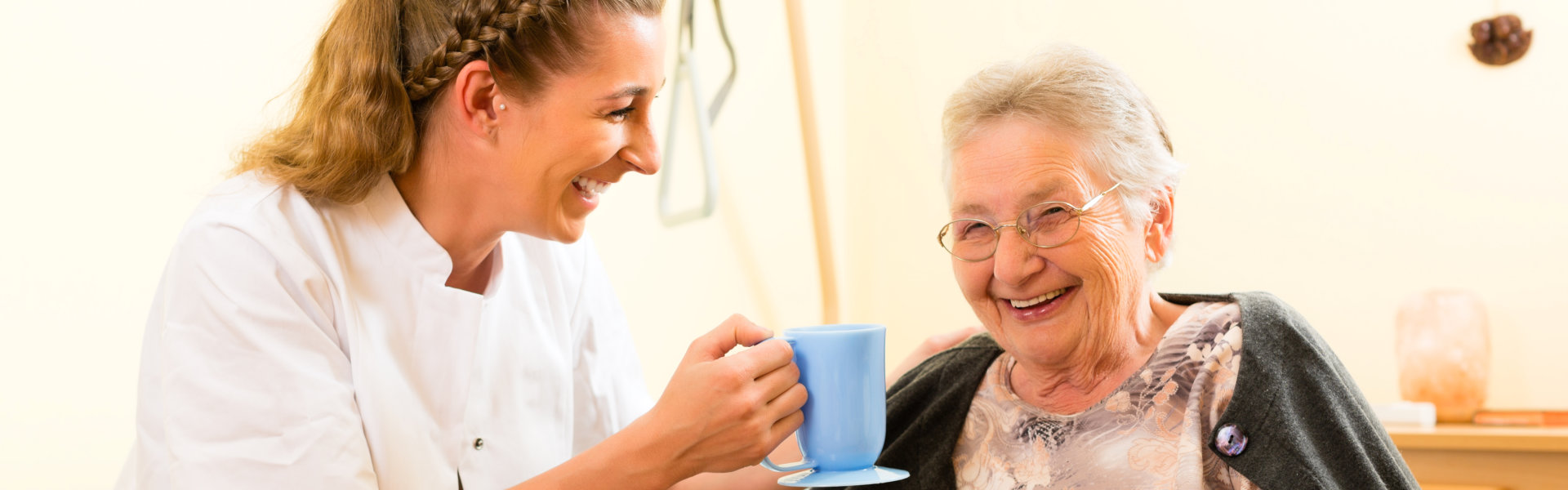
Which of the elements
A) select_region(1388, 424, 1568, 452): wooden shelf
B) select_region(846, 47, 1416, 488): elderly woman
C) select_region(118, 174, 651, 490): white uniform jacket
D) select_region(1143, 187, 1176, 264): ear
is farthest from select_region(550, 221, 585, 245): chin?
select_region(1388, 424, 1568, 452): wooden shelf

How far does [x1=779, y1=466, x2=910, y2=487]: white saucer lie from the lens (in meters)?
0.95

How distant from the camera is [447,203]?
3.92 feet

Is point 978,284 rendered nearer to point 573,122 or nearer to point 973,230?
point 973,230

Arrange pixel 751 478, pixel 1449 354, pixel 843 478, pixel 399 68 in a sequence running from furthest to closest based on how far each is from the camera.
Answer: pixel 1449 354
pixel 751 478
pixel 399 68
pixel 843 478

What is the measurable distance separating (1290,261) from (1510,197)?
1.39 ft

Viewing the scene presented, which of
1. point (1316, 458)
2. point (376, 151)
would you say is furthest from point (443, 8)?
point (1316, 458)

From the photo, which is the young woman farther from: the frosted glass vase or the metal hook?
the frosted glass vase

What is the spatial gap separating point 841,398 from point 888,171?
1.88 m

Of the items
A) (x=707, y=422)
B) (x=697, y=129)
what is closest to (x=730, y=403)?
(x=707, y=422)

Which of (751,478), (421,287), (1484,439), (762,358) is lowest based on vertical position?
(1484,439)

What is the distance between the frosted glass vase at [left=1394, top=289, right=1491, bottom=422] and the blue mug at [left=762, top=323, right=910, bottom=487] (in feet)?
4.85

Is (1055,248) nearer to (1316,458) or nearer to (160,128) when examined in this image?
(1316,458)

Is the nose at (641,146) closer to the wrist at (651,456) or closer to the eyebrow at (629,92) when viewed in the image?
the eyebrow at (629,92)

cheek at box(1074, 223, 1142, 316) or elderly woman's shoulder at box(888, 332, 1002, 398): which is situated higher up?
cheek at box(1074, 223, 1142, 316)
